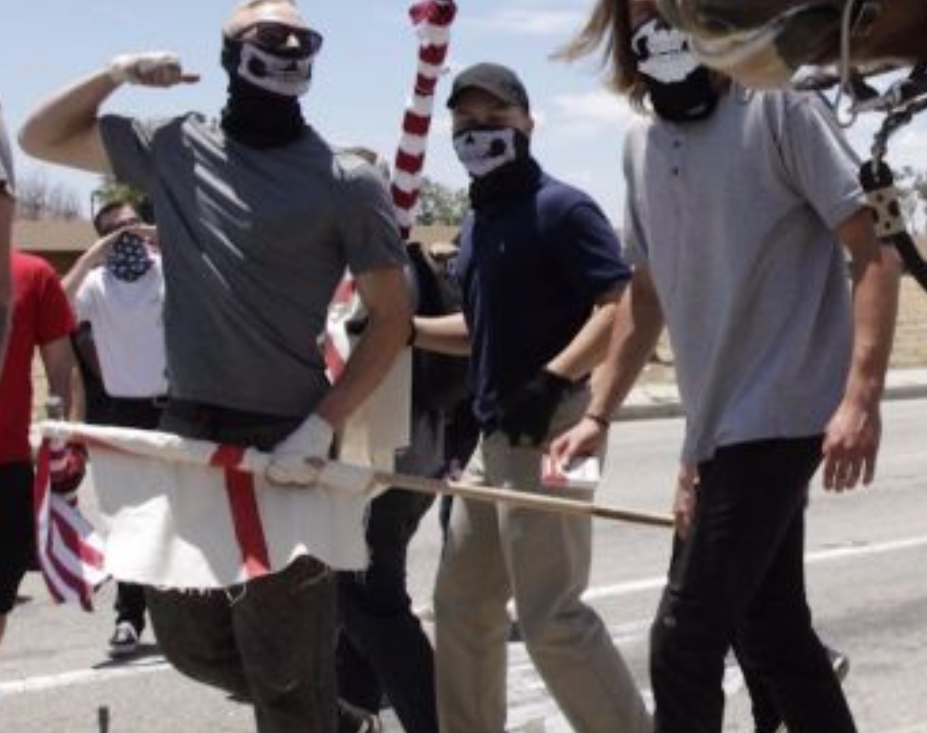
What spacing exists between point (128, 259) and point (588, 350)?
4069mm

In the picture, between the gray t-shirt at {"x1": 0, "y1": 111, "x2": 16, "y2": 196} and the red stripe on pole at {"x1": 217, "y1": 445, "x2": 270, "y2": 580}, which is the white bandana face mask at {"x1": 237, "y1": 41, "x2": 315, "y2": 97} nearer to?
the gray t-shirt at {"x1": 0, "y1": 111, "x2": 16, "y2": 196}

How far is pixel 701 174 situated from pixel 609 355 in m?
0.72

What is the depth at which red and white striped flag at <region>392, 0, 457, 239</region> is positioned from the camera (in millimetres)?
5547

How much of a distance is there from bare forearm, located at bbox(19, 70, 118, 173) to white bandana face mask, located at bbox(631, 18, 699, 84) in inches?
51.9

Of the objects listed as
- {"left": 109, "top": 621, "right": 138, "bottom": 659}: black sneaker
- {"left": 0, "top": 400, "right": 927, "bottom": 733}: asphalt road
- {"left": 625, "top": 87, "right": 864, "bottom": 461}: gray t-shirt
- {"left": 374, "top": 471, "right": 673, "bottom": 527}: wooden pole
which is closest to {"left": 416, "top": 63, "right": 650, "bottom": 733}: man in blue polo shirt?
{"left": 374, "top": 471, "right": 673, "bottom": 527}: wooden pole

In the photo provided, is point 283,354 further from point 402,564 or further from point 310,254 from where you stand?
point 402,564

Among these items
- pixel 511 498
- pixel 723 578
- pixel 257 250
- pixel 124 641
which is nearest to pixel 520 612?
pixel 511 498

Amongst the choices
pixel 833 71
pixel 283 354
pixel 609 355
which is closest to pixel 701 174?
pixel 609 355

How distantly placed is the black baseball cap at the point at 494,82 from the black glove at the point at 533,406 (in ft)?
2.58

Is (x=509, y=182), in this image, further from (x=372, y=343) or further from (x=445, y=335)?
(x=372, y=343)

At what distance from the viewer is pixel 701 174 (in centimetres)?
419

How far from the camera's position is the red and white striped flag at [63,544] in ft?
15.7

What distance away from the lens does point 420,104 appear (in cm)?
571

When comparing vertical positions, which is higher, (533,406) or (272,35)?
(272,35)
